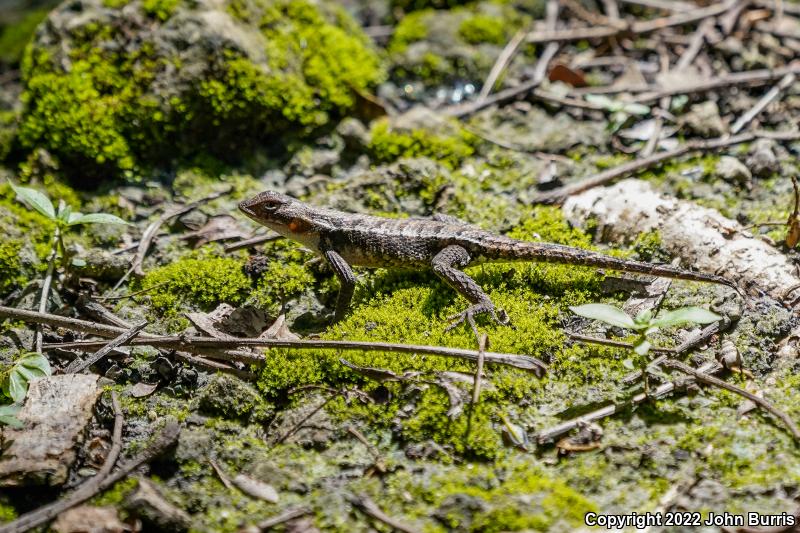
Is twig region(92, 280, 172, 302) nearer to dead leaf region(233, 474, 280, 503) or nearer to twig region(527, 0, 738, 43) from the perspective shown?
dead leaf region(233, 474, 280, 503)

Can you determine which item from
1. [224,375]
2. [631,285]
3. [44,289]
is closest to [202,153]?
[44,289]

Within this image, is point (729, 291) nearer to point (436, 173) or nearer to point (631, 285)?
point (631, 285)

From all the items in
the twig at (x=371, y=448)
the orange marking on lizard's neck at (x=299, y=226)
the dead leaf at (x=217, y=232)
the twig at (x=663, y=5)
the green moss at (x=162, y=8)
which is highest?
the green moss at (x=162, y=8)

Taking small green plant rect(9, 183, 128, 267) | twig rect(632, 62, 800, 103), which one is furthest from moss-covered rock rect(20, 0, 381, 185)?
twig rect(632, 62, 800, 103)

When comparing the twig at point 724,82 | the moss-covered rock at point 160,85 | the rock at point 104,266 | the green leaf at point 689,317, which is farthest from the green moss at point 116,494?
the twig at point 724,82

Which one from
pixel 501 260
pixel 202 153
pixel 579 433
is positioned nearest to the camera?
pixel 579 433

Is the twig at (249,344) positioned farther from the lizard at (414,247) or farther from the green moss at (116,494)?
the green moss at (116,494)

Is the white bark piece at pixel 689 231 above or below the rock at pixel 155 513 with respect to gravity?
above
